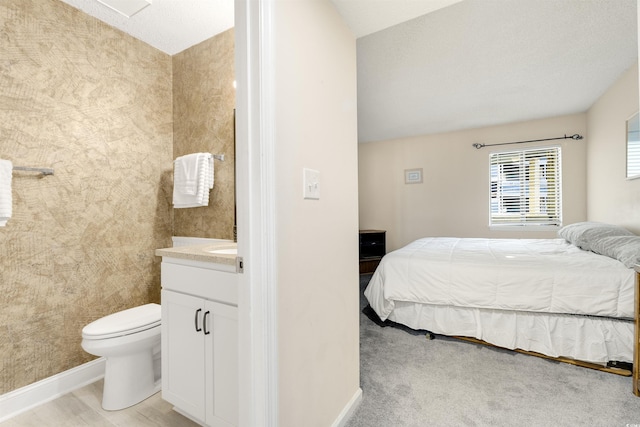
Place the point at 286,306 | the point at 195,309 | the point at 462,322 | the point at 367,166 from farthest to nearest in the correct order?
the point at 367,166, the point at 462,322, the point at 195,309, the point at 286,306

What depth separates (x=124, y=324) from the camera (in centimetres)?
152

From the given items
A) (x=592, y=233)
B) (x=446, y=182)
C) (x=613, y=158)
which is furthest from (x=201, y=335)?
(x=446, y=182)

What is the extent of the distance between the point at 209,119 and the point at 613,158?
3.90 m

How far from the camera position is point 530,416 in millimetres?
1424

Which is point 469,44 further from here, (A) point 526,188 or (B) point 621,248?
(A) point 526,188

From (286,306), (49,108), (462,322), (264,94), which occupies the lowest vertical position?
(462,322)

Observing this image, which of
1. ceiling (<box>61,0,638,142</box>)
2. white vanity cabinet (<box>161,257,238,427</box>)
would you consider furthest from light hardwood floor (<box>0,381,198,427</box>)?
ceiling (<box>61,0,638,142</box>)

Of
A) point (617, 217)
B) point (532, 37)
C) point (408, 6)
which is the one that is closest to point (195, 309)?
point (408, 6)

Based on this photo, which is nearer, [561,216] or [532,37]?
[532,37]

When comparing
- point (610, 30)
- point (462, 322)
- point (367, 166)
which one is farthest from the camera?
point (367, 166)

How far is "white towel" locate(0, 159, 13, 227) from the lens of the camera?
1.40m

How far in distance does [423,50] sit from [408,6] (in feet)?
3.57

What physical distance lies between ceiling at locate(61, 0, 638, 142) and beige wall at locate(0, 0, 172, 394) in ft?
0.91

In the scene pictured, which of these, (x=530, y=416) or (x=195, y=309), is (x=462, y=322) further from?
(x=195, y=309)
